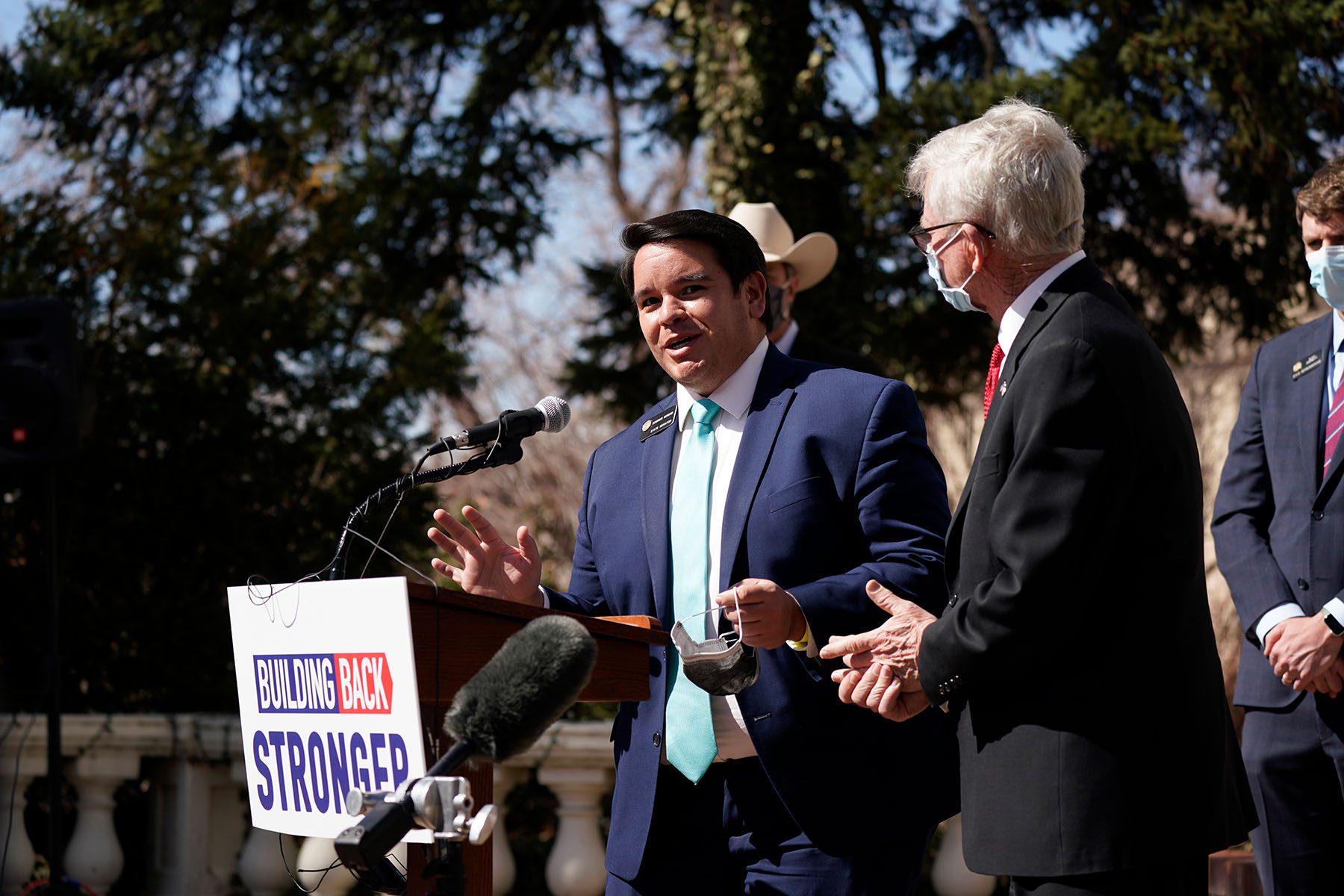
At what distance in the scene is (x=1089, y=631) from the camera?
235cm

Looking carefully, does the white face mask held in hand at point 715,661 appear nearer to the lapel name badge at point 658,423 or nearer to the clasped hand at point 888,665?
the clasped hand at point 888,665

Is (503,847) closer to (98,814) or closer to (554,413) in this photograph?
(98,814)

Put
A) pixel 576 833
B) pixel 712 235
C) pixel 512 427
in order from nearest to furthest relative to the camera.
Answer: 1. pixel 512 427
2. pixel 712 235
3. pixel 576 833

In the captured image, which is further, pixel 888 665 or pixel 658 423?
pixel 658 423

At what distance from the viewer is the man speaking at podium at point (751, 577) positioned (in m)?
2.92

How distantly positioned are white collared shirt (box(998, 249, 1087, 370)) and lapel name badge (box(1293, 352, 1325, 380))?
163 cm

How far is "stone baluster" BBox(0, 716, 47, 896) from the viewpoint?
5.45 metres

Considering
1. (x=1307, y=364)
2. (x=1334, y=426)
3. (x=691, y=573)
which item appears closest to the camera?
(x=691, y=573)

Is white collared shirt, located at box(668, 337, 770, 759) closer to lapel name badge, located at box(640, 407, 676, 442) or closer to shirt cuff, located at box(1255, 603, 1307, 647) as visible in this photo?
lapel name badge, located at box(640, 407, 676, 442)

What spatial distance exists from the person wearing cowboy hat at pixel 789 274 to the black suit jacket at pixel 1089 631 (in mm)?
2169

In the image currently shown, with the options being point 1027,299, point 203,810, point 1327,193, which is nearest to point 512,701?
point 1027,299

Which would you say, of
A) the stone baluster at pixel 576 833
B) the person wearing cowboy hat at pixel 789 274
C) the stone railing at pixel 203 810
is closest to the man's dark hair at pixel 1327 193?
the person wearing cowboy hat at pixel 789 274

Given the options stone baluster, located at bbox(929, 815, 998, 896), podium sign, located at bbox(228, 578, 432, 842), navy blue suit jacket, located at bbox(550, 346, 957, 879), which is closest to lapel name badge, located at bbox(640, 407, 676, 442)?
navy blue suit jacket, located at bbox(550, 346, 957, 879)

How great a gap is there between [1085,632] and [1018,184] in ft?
2.54
